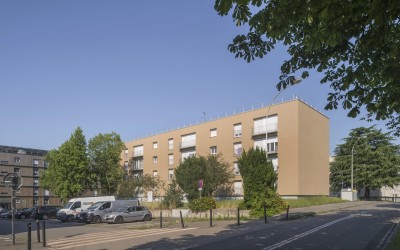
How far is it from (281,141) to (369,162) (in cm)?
2145

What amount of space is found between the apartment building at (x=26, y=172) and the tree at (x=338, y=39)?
97278 mm

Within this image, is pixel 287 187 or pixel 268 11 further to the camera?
pixel 287 187

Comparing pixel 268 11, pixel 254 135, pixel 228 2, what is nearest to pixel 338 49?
pixel 268 11

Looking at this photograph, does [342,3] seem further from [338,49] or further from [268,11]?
[338,49]

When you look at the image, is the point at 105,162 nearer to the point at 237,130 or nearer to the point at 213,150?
the point at 213,150

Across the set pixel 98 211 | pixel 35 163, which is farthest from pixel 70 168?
pixel 35 163

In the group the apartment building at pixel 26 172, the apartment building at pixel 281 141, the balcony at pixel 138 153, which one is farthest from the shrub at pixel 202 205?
the apartment building at pixel 26 172

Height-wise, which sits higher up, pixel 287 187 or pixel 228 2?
pixel 228 2

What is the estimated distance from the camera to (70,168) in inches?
2264

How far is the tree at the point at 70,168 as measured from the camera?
187 feet

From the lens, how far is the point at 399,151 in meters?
62.5

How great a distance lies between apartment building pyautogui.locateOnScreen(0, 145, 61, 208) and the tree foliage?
260 ft

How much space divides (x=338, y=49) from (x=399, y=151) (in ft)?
201

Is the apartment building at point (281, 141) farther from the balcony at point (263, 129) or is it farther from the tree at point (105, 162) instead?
the tree at point (105, 162)
